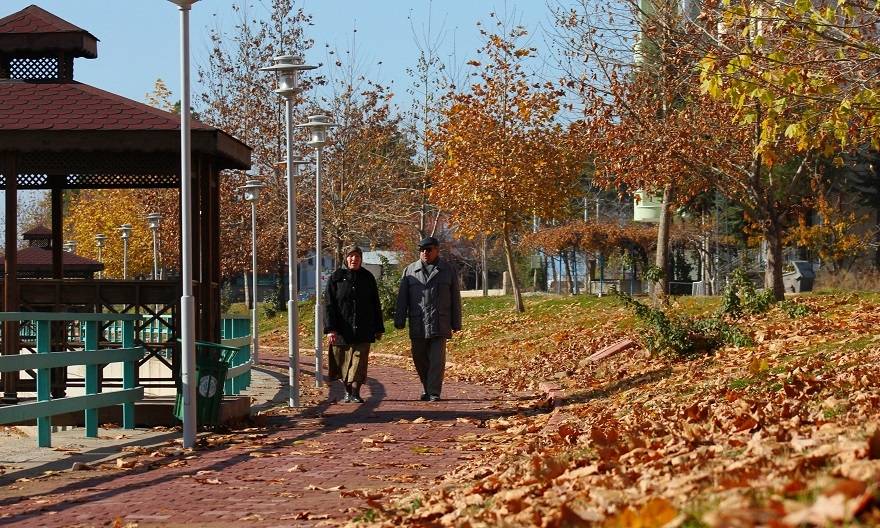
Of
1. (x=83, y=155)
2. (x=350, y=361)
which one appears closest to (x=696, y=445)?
(x=350, y=361)

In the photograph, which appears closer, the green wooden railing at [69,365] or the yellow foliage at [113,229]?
the green wooden railing at [69,365]

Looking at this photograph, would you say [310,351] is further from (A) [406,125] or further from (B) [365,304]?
(B) [365,304]

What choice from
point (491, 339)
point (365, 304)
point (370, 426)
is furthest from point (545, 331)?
point (370, 426)

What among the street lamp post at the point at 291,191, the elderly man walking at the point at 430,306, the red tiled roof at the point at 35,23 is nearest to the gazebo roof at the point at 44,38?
the red tiled roof at the point at 35,23

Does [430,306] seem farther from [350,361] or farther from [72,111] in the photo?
[72,111]

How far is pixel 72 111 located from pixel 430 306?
489 centimetres

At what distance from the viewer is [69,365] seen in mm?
12641

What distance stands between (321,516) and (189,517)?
2.70ft

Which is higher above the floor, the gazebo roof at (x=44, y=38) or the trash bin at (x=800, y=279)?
the gazebo roof at (x=44, y=38)

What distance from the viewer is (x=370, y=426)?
14.9 metres

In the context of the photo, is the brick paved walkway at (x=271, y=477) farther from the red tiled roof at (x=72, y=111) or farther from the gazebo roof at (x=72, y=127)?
the red tiled roof at (x=72, y=111)

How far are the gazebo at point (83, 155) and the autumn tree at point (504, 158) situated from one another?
19335mm

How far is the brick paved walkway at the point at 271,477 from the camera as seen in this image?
8656 mm

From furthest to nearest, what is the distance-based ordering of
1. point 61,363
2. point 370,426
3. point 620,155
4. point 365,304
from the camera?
point 620,155
point 365,304
point 370,426
point 61,363
